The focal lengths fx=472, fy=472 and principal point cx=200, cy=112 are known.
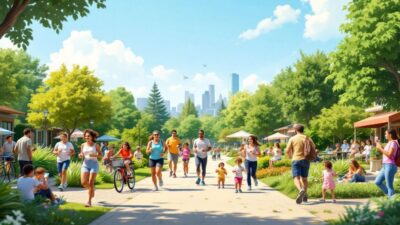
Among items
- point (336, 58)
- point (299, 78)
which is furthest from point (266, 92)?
point (336, 58)

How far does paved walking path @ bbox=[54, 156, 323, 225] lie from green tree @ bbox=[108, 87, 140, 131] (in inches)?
3216

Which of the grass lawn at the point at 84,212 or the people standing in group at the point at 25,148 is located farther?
the people standing in group at the point at 25,148

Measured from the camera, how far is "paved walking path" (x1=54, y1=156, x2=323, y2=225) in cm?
910

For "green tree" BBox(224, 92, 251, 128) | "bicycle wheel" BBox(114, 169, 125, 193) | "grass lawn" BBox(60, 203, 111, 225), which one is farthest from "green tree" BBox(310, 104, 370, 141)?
"green tree" BBox(224, 92, 251, 128)

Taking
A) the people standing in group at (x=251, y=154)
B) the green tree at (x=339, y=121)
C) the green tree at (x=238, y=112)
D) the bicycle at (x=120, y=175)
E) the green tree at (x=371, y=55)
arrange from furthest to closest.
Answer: the green tree at (x=238, y=112), the green tree at (x=339, y=121), the green tree at (x=371, y=55), the people standing in group at (x=251, y=154), the bicycle at (x=120, y=175)

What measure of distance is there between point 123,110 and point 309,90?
169ft

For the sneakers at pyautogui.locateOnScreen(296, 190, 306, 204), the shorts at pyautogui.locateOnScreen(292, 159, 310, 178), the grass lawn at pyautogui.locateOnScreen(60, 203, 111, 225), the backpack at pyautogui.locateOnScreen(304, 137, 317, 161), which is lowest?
the grass lawn at pyautogui.locateOnScreen(60, 203, 111, 225)

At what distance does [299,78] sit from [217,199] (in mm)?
45672

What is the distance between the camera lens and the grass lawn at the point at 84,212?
28.3 ft

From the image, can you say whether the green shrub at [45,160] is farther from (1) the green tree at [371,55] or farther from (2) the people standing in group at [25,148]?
(1) the green tree at [371,55]

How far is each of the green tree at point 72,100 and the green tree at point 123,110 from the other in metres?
43.9

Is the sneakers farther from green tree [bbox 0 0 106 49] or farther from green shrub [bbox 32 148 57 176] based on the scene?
green shrub [bbox 32 148 57 176]

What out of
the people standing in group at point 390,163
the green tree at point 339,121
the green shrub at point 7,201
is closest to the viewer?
the green shrub at point 7,201

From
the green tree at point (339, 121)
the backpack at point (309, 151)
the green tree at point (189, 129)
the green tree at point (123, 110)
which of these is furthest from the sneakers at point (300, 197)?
the green tree at point (189, 129)
